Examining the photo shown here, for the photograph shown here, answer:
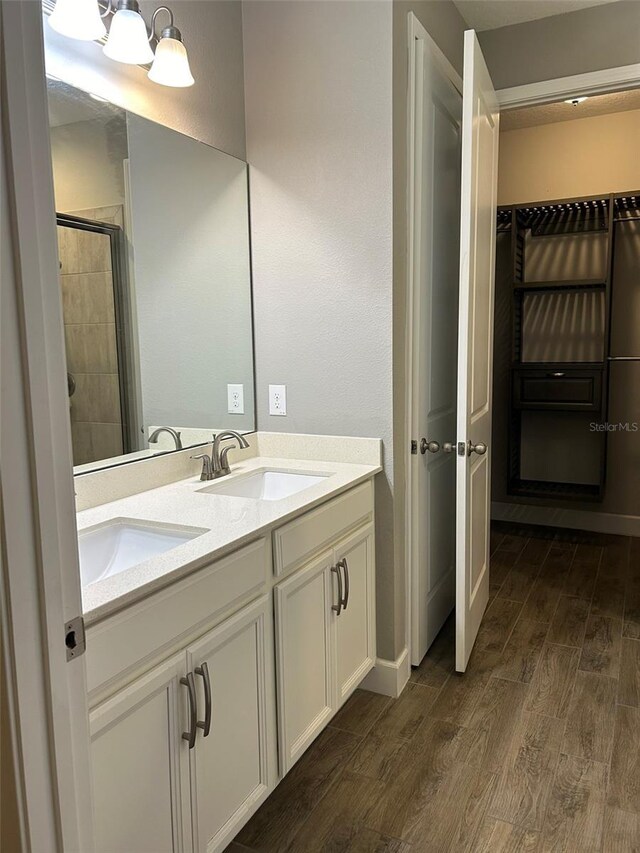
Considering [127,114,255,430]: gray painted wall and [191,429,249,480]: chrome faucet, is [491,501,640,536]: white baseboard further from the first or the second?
[191,429,249,480]: chrome faucet

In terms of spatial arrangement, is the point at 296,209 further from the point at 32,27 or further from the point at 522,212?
the point at 522,212

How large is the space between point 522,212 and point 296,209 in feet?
7.50

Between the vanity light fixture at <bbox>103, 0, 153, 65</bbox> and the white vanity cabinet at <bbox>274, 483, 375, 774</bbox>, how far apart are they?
136cm

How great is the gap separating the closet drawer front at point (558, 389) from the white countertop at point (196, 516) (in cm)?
221

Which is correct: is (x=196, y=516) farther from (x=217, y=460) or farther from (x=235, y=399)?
(x=235, y=399)

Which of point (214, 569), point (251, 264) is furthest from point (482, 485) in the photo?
point (214, 569)

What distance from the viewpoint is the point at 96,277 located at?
68.7 inches

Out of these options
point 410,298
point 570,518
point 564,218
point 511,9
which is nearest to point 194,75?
point 410,298

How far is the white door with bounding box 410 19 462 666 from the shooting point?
2227mm

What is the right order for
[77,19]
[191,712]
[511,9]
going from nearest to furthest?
[191,712] < [77,19] < [511,9]

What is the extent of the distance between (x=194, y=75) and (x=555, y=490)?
126 inches

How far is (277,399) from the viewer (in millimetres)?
2369

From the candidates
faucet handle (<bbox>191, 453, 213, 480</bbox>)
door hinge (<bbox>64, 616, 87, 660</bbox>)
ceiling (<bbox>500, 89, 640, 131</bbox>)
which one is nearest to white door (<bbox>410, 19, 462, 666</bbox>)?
faucet handle (<bbox>191, 453, 213, 480</bbox>)

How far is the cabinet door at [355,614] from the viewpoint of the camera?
1.95 m
